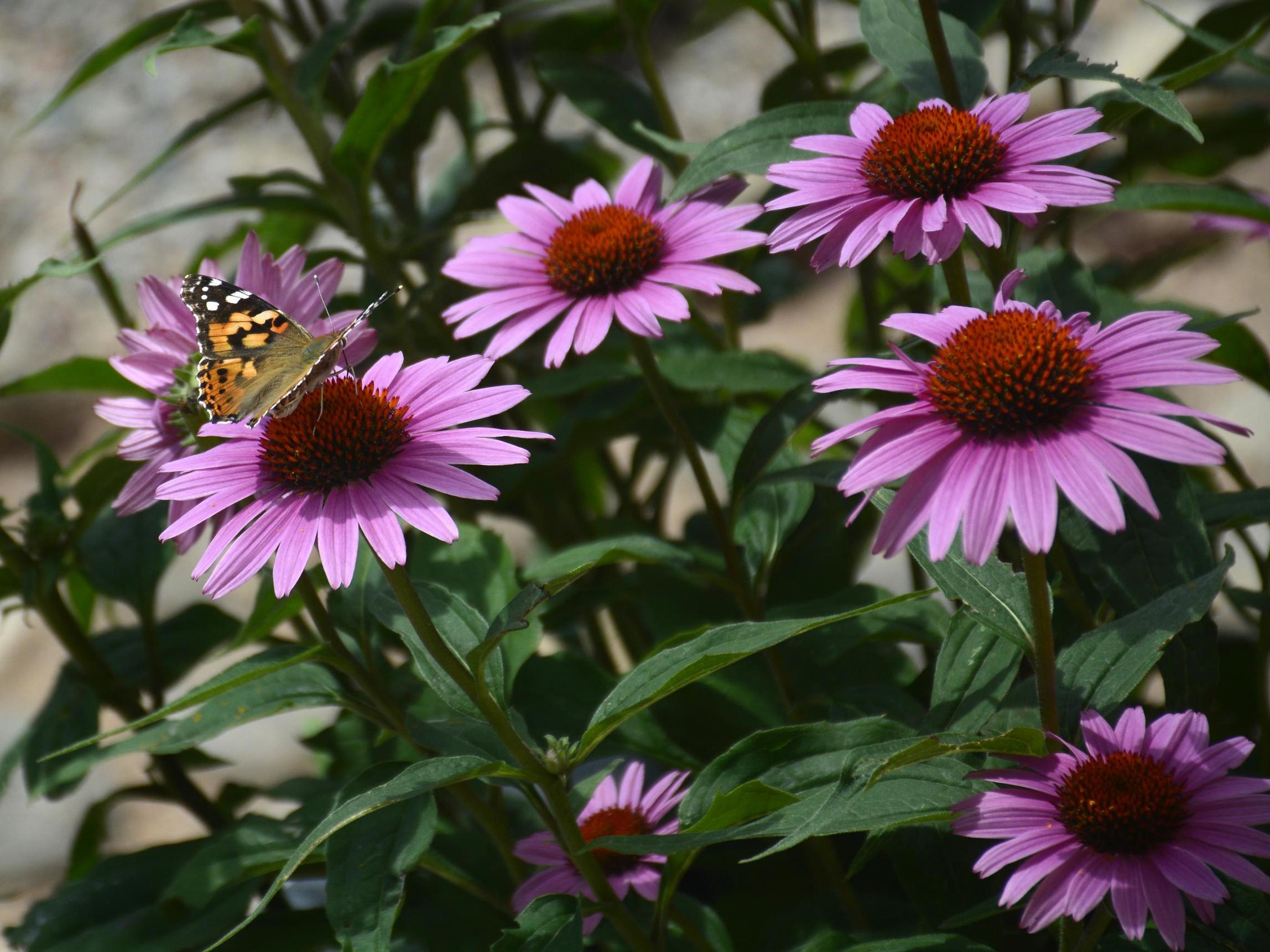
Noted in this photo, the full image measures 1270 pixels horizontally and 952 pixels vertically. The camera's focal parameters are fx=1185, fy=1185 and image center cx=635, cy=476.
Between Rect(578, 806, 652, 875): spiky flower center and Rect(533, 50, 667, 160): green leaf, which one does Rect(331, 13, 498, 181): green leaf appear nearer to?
Rect(533, 50, 667, 160): green leaf

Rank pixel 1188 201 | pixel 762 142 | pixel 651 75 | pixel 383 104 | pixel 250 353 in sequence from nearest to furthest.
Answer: pixel 250 353, pixel 762 142, pixel 1188 201, pixel 383 104, pixel 651 75

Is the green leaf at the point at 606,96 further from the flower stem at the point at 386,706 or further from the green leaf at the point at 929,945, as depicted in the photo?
the green leaf at the point at 929,945

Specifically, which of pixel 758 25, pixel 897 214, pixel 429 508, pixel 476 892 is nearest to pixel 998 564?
pixel 897 214

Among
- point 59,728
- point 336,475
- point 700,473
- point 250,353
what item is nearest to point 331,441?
point 336,475

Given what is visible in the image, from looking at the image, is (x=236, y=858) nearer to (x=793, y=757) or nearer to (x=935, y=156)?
(x=793, y=757)

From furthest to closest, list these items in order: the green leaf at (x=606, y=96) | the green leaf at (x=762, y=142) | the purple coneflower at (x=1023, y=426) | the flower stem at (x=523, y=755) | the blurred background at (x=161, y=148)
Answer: the blurred background at (x=161, y=148), the green leaf at (x=606, y=96), the green leaf at (x=762, y=142), the flower stem at (x=523, y=755), the purple coneflower at (x=1023, y=426)

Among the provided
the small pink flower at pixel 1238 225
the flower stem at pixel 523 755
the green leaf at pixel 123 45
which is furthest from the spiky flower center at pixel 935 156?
the green leaf at pixel 123 45

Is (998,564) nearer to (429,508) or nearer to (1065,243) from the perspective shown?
(429,508)
